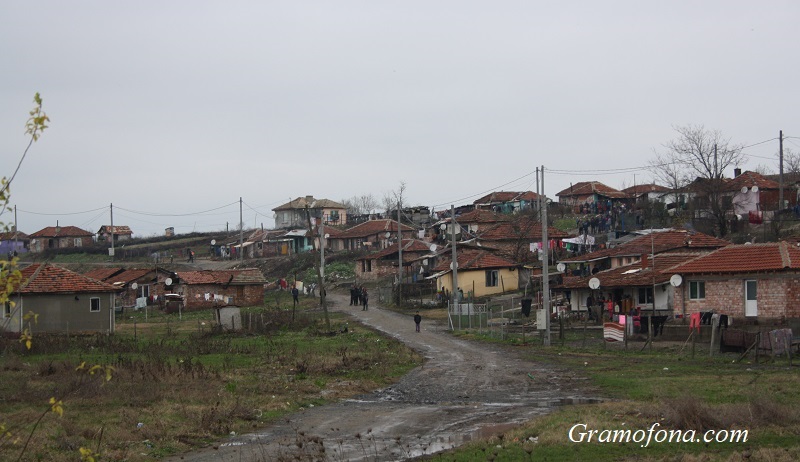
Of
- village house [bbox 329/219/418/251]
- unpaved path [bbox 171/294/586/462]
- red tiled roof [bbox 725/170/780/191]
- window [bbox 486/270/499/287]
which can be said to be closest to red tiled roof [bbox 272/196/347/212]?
village house [bbox 329/219/418/251]

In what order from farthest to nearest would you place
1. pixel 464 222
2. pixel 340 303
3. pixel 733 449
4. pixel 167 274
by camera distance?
1. pixel 464 222
2. pixel 167 274
3. pixel 340 303
4. pixel 733 449

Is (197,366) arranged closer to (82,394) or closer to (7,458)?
(82,394)

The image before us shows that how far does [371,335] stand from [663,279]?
586 inches

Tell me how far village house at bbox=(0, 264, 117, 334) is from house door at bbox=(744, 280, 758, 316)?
3220 cm

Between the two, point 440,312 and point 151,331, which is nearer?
point 151,331

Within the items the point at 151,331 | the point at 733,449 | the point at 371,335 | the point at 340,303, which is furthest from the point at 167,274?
the point at 733,449

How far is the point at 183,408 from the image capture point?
21438 mm

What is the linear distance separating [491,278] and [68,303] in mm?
30636

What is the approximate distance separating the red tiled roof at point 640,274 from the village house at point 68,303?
2574cm

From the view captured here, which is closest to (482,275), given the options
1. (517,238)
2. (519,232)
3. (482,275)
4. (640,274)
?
(482,275)

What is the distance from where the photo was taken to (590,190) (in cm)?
10125

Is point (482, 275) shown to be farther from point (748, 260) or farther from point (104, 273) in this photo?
point (104, 273)

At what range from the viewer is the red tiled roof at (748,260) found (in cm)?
3764

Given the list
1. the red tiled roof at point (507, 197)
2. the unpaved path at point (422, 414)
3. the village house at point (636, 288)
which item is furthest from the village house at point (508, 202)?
the unpaved path at point (422, 414)
